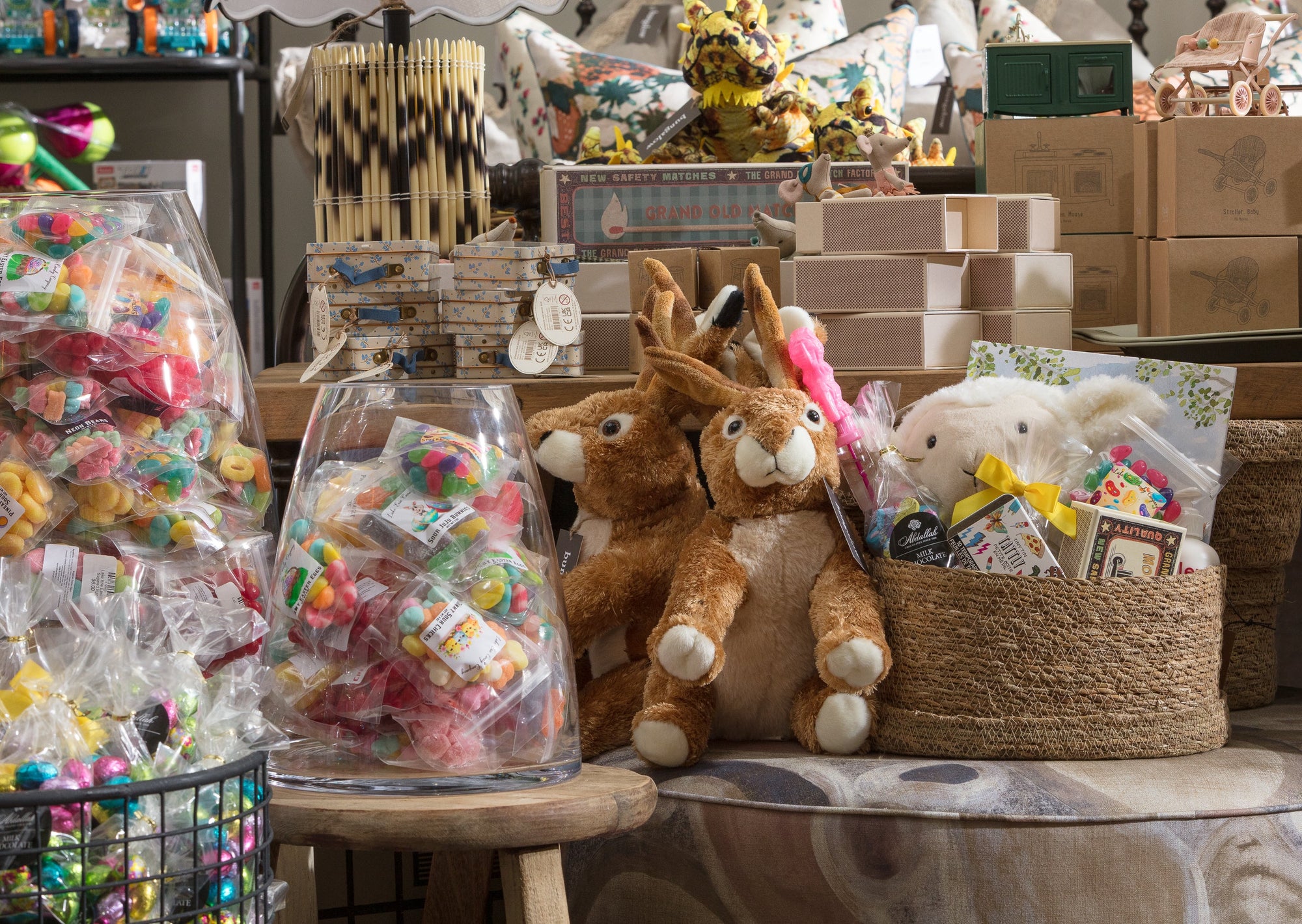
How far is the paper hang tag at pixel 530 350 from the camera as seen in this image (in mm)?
1238

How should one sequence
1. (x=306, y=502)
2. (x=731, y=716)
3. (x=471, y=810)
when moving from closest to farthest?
(x=471, y=810), (x=306, y=502), (x=731, y=716)

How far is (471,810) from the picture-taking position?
69 centimetres

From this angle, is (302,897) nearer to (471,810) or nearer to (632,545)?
(471,810)

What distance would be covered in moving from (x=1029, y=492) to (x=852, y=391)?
22 cm

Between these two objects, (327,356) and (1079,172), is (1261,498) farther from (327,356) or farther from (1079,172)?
(327,356)

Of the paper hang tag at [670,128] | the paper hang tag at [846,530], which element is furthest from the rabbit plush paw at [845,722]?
the paper hang tag at [670,128]

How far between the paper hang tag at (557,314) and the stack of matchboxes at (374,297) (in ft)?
0.39

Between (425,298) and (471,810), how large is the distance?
69 centimetres

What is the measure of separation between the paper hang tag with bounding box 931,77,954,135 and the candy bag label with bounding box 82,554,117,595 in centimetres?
251

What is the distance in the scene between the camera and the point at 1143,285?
4.42 feet

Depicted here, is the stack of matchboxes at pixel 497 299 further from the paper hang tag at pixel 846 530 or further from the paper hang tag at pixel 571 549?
the paper hang tag at pixel 846 530

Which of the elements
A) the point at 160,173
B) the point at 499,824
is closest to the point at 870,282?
the point at 499,824

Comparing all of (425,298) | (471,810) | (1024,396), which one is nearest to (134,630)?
(471,810)

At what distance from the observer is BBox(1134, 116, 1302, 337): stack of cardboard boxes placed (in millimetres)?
1264
